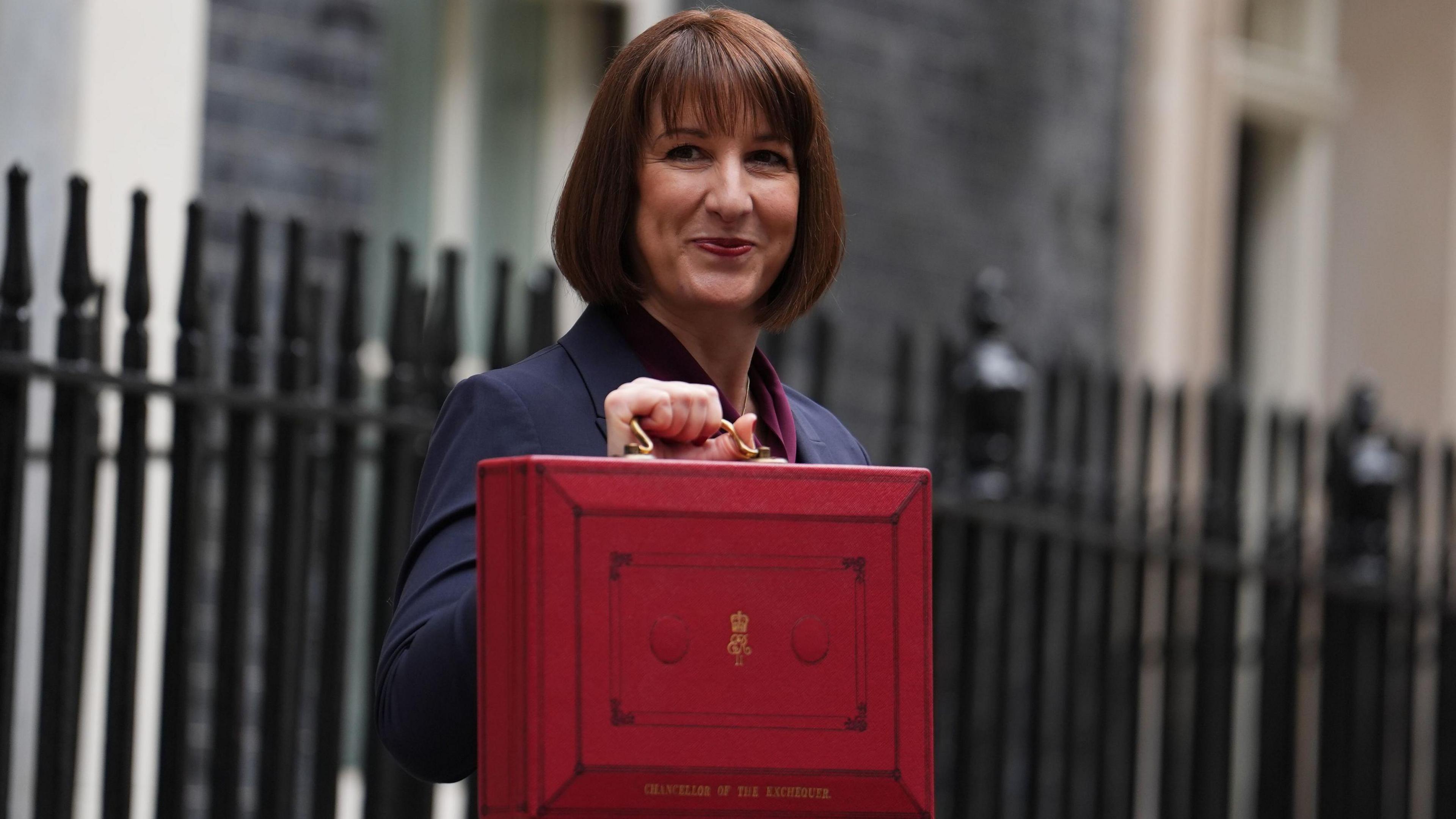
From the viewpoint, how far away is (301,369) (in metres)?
4.07

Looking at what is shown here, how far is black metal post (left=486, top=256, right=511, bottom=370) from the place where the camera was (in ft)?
14.3

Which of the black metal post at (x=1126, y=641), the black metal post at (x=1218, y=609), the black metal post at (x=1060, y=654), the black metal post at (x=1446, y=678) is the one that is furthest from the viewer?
the black metal post at (x=1446, y=678)

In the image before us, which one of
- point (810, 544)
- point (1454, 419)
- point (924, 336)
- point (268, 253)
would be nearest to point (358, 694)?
point (268, 253)

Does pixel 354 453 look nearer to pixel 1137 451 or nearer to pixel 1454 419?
pixel 1137 451

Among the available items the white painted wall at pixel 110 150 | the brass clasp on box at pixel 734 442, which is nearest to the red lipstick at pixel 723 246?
the brass clasp on box at pixel 734 442

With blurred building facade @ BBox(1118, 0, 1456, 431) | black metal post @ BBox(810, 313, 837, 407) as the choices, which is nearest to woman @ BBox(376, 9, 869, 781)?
black metal post @ BBox(810, 313, 837, 407)

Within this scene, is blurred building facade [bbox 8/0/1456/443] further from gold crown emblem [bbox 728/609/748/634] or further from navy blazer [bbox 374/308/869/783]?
gold crown emblem [bbox 728/609/748/634]

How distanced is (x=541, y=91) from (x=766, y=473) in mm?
5285

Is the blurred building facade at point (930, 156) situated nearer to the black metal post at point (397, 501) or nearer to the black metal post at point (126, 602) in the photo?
the black metal post at point (397, 501)

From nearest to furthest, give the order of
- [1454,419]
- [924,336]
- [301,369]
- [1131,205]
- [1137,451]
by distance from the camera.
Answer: [301,369], [1137,451], [924,336], [1131,205], [1454,419]

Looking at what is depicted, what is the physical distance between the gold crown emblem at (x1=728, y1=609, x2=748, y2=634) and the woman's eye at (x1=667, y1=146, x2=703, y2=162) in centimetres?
49

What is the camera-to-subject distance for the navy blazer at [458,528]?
1815mm

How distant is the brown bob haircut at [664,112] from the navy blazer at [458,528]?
0.09m

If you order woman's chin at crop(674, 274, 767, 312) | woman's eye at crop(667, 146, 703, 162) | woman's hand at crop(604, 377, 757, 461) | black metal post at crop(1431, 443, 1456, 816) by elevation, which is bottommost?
black metal post at crop(1431, 443, 1456, 816)
